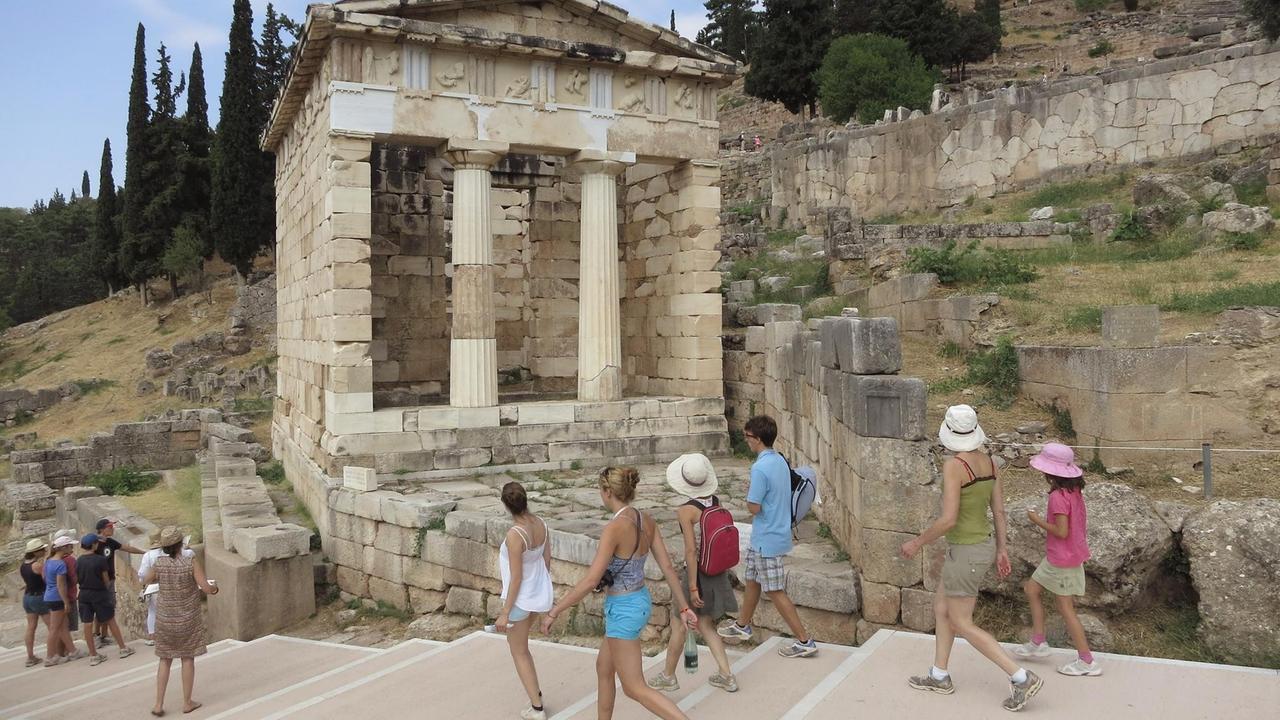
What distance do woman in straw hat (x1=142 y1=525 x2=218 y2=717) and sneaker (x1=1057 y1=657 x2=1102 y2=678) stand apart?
621 cm

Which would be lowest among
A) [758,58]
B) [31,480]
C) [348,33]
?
[31,480]

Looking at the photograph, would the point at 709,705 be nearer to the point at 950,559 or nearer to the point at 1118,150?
the point at 950,559

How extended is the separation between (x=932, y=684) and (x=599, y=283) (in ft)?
27.3

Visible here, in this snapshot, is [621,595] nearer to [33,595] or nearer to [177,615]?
[177,615]

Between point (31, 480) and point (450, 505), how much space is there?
1445 centimetres

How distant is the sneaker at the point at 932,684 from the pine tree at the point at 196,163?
41.4 m

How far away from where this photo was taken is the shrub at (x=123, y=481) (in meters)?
17.3

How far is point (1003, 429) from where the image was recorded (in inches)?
361

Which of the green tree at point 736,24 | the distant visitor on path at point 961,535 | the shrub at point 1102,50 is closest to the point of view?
the distant visitor on path at point 961,535

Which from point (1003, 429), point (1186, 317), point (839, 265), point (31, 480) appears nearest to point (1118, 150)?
point (839, 265)

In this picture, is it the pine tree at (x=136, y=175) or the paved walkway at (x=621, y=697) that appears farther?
the pine tree at (x=136, y=175)

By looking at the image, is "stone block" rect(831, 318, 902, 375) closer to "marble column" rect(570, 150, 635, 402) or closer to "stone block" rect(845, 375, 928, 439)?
"stone block" rect(845, 375, 928, 439)

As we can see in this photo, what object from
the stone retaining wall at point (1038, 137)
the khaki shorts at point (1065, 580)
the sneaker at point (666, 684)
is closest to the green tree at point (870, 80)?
the stone retaining wall at point (1038, 137)

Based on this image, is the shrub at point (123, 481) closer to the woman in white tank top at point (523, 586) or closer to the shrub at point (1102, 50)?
the woman in white tank top at point (523, 586)
